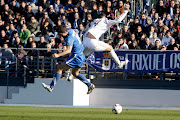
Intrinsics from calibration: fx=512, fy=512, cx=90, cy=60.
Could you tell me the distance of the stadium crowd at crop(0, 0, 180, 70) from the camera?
2236cm

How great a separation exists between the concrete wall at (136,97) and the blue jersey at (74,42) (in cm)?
728

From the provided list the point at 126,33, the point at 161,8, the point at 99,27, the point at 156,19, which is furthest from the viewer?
the point at 161,8

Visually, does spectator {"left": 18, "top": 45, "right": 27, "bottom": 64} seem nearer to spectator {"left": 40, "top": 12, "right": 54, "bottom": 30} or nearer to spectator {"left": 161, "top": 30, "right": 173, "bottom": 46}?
spectator {"left": 40, "top": 12, "right": 54, "bottom": 30}

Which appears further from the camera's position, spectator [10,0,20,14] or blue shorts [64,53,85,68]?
spectator [10,0,20,14]

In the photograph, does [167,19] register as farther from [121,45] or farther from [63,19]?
[63,19]

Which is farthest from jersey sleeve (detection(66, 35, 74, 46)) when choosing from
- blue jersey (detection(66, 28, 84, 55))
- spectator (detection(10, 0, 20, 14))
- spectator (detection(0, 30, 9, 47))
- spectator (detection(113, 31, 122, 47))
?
spectator (detection(10, 0, 20, 14))

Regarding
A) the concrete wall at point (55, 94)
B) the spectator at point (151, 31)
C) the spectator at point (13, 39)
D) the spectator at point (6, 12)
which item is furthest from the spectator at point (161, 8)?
the spectator at point (6, 12)

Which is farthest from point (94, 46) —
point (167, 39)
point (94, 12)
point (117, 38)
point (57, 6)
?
point (57, 6)

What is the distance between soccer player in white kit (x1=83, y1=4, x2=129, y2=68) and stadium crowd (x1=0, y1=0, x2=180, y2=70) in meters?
3.73

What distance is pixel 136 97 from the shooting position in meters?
22.3

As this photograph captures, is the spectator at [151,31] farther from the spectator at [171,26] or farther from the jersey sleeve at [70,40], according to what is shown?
the jersey sleeve at [70,40]

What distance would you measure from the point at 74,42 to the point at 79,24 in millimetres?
8918

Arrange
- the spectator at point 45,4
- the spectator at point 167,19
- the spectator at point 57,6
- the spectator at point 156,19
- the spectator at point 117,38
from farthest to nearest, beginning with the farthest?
the spectator at point 45,4
the spectator at point 57,6
the spectator at point 156,19
the spectator at point 167,19
the spectator at point 117,38

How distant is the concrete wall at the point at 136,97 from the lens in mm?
21812
